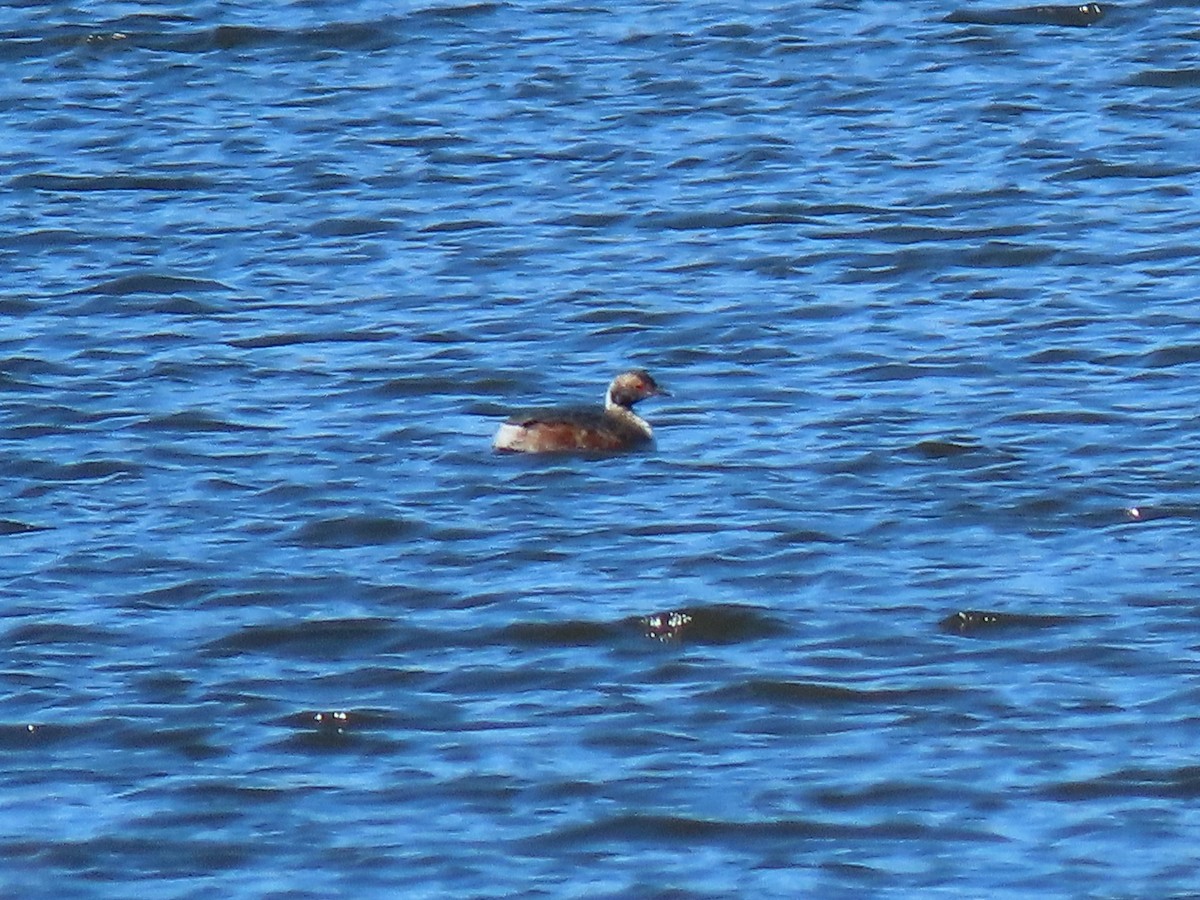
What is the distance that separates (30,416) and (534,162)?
424 cm

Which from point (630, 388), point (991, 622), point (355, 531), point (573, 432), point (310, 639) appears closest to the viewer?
point (991, 622)

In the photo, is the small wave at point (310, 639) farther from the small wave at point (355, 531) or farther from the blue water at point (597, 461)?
the small wave at point (355, 531)

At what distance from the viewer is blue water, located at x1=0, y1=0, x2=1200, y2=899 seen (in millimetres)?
8016

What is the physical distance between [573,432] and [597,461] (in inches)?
6.4

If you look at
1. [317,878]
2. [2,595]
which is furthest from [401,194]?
[317,878]

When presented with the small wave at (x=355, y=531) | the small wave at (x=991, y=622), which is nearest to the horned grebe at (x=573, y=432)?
the small wave at (x=355, y=531)

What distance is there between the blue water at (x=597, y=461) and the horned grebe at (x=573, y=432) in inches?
3.5

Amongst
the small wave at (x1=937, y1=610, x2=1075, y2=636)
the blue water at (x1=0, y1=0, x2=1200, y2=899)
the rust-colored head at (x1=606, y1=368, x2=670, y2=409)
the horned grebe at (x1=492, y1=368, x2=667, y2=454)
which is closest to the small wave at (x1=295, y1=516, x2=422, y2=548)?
the blue water at (x1=0, y1=0, x2=1200, y2=899)

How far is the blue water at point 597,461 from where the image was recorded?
8016 mm

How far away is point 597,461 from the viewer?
11.3 meters

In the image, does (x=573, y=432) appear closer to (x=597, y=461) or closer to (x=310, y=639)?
(x=597, y=461)

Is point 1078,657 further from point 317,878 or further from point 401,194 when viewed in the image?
point 401,194

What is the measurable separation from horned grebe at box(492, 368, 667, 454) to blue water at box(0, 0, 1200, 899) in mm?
90

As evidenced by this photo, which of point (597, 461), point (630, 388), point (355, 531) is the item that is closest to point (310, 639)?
point (355, 531)
